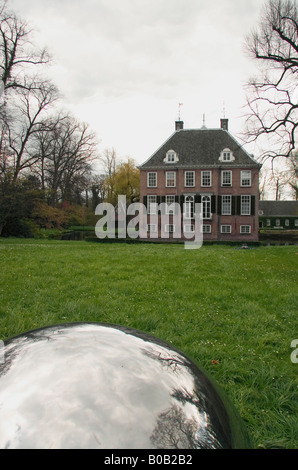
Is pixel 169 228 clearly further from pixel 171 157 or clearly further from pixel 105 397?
pixel 105 397

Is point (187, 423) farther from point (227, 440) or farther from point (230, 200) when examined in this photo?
point (230, 200)

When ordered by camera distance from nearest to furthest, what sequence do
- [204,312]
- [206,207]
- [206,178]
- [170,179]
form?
[204,312], [206,207], [206,178], [170,179]

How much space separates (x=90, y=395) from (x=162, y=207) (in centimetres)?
3982

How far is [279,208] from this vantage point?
76.8m

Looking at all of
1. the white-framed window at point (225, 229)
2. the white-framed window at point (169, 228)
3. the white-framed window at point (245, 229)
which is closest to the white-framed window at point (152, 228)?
the white-framed window at point (169, 228)

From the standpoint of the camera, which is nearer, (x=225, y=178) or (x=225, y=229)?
(x=225, y=229)

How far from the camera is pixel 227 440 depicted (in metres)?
1.23

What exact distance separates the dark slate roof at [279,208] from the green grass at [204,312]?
71128mm

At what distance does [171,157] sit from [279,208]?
4677 centimetres

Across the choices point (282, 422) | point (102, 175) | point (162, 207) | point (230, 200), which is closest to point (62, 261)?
point (282, 422)

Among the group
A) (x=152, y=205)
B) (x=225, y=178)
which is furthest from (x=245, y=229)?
(x=152, y=205)

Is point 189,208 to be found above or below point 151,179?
below

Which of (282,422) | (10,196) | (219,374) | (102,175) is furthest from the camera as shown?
(102,175)
